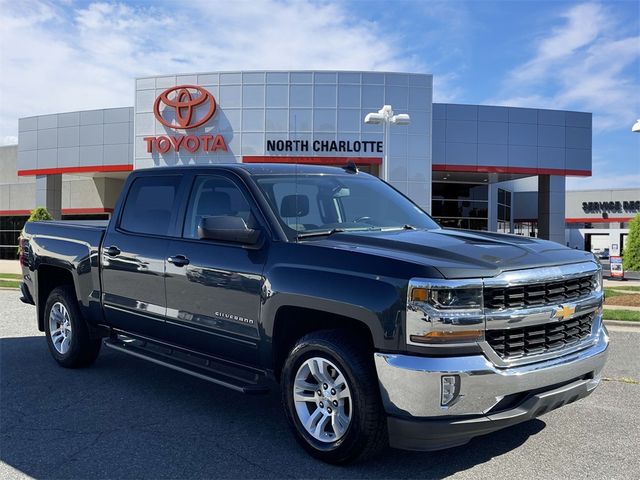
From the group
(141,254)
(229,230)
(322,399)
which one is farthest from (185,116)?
(322,399)

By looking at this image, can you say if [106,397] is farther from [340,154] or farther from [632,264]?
[340,154]

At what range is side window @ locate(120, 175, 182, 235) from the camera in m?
5.39

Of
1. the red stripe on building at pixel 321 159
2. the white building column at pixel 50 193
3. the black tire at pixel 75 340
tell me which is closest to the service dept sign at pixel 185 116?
the red stripe on building at pixel 321 159

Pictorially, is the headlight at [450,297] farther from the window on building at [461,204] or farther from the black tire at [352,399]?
the window on building at [461,204]

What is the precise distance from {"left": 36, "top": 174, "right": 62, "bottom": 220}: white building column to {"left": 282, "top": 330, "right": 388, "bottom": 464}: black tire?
3342cm

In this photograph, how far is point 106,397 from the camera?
5.48 metres

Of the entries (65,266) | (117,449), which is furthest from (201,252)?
(65,266)

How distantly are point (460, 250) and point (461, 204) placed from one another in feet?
105

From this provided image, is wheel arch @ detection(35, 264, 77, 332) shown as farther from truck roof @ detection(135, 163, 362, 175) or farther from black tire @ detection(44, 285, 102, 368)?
truck roof @ detection(135, 163, 362, 175)

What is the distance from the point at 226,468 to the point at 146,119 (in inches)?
1092

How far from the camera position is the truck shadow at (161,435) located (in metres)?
3.88

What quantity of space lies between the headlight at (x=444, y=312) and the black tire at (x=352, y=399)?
0.41 m

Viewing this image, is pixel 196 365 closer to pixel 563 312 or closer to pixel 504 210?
pixel 563 312

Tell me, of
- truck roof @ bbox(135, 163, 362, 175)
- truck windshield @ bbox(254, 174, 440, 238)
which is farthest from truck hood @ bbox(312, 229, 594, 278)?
truck roof @ bbox(135, 163, 362, 175)
